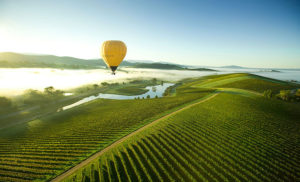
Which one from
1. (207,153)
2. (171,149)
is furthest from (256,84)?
(171,149)

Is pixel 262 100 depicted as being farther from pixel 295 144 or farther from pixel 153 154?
pixel 153 154

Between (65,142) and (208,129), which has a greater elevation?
(208,129)

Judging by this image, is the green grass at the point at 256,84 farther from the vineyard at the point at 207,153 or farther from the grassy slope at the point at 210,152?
the vineyard at the point at 207,153

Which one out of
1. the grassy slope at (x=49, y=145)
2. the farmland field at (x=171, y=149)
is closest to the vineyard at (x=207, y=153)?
the farmland field at (x=171, y=149)

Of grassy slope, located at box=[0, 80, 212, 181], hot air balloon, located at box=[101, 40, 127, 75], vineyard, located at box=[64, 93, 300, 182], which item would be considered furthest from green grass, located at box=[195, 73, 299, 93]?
hot air balloon, located at box=[101, 40, 127, 75]

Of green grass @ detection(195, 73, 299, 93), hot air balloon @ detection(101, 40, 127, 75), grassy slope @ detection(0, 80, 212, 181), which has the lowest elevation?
grassy slope @ detection(0, 80, 212, 181)

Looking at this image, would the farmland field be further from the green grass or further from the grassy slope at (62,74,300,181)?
the green grass

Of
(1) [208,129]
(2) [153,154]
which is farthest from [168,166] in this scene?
(1) [208,129]
